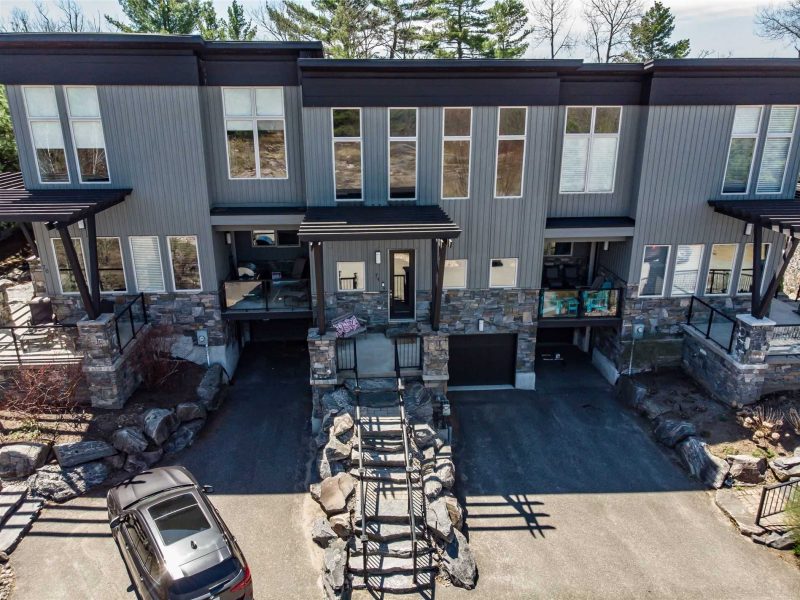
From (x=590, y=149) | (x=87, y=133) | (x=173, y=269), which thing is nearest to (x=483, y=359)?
(x=590, y=149)

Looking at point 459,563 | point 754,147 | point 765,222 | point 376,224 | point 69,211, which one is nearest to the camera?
point 459,563

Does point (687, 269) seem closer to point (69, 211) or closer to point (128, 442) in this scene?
point (128, 442)

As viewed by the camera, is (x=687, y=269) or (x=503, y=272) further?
(x=687, y=269)

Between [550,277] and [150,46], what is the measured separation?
11713 millimetres

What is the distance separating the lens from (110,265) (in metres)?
13.7

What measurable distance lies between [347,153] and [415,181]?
1810 mm

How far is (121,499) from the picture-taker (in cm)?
909

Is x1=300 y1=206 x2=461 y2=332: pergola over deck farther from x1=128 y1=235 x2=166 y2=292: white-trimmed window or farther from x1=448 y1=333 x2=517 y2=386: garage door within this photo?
x1=128 y1=235 x2=166 y2=292: white-trimmed window

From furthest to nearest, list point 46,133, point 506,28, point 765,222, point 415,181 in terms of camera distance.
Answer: point 506,28 < point 415,181 < point 46,133 < point 765,222

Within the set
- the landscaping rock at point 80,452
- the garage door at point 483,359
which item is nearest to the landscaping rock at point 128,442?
the landscaping rock at point 80,452

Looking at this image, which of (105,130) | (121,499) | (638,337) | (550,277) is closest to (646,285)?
(638,337)

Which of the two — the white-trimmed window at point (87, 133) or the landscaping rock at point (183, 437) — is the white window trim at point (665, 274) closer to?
the landscaping rock at point (183, 437)

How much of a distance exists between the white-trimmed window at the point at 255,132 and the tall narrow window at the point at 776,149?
12.3m

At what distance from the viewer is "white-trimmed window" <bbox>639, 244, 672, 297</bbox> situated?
560 inches
